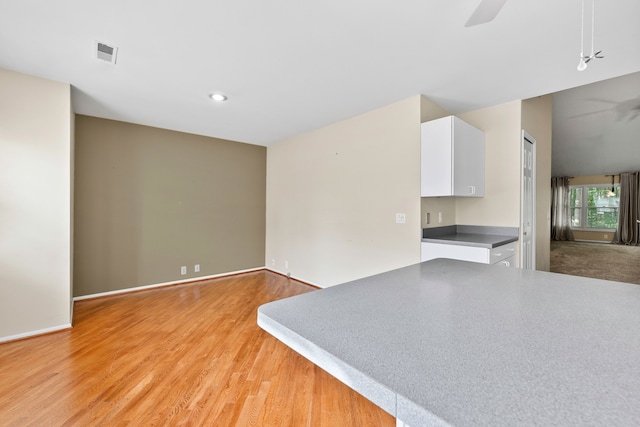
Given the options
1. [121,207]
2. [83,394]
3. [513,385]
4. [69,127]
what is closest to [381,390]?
[513,385]

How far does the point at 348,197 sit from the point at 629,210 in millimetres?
9671

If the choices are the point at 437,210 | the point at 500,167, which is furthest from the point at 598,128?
the point at 437,210

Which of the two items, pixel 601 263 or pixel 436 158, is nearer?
pixel 436 158

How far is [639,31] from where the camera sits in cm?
183

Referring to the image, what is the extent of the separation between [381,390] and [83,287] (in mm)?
4477

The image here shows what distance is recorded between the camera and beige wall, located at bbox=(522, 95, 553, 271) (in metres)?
3.51

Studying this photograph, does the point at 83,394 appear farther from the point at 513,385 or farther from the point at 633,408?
the point at 633,408

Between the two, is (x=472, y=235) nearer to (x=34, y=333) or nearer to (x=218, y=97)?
(x=218, y=97)

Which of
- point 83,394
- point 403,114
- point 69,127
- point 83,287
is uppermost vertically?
point 403,114

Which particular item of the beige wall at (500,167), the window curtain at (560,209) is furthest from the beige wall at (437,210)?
the window curtain at (560,209)

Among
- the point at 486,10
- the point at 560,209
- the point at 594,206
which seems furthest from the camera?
the point at 560,209

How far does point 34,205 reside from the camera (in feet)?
8.37

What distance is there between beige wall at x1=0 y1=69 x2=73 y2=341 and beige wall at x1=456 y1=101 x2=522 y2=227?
14.6 feet

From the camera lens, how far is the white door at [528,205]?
3.07 m
